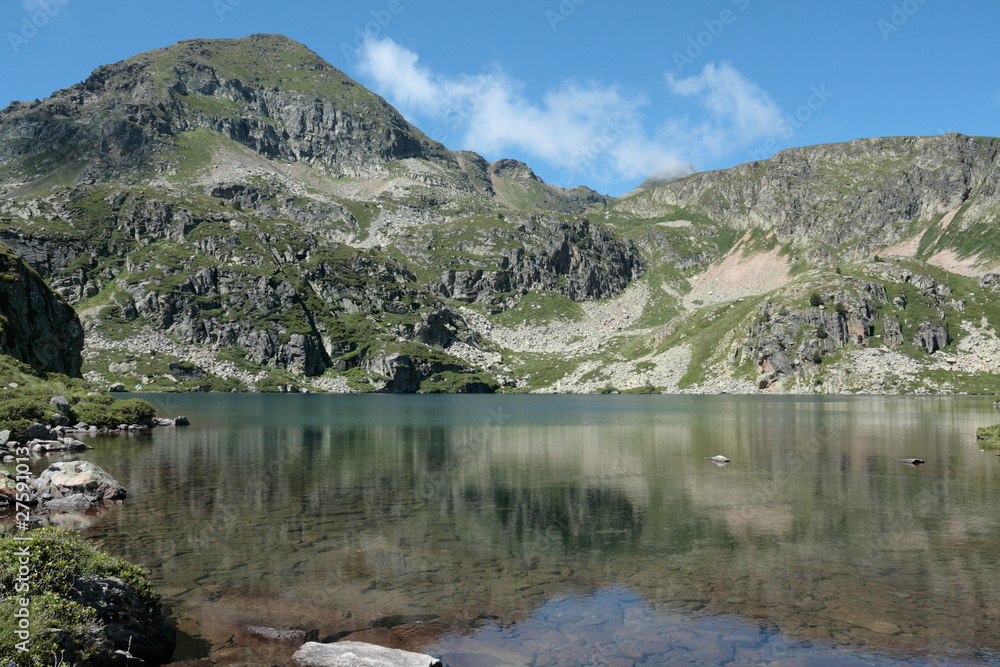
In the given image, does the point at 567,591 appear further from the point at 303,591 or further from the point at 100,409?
the point at 100,409

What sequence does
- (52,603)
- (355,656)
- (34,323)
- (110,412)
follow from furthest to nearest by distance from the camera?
(34,323) < (110,412) < (355,656) < (52,603)

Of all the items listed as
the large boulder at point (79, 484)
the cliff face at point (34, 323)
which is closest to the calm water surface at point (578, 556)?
the large boulder at point (79, 484)

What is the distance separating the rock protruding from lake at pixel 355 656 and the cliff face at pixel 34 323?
9014 cm

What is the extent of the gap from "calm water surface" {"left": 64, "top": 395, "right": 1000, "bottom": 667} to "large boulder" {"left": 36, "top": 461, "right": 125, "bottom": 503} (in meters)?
1.69

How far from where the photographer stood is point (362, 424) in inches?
4213

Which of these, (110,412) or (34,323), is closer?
(110,412)

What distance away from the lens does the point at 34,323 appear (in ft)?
323

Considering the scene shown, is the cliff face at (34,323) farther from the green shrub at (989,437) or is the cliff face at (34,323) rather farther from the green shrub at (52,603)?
the green shrub at (989,437)

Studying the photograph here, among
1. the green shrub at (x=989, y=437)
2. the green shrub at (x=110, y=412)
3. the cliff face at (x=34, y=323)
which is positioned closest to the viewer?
the green shrub at (x=989, y=437)

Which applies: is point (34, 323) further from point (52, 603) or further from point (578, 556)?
point (578, 556)

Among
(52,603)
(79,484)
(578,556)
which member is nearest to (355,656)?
(52,603)

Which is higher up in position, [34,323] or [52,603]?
[34,323]

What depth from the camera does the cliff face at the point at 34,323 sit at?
8975cm

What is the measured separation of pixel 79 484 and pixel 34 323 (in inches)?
3229
